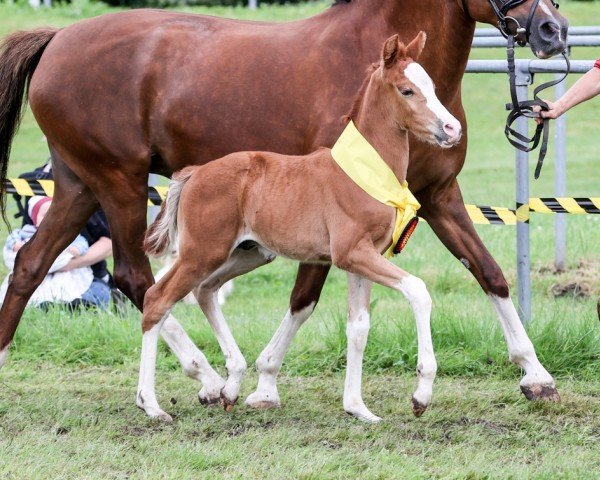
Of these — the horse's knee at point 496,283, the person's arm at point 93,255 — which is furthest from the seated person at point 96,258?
the horse's knee at point 496,283

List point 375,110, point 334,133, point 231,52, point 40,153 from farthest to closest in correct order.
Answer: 1. point 40,153
2. point 231,52
3. point 334,133
4. point 375,110

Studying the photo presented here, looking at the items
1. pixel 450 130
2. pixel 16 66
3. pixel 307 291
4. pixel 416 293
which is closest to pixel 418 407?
pixel 416 293

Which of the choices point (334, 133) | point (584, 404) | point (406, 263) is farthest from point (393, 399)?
point (406, 263)

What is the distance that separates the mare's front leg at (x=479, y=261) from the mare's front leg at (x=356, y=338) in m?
0.63

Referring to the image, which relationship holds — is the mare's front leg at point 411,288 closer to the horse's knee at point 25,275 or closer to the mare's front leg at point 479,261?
the mare's front leg at point 479,261

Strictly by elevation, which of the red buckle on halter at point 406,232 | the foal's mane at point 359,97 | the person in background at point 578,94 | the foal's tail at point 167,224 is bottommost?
the foal's tail at point 167,224

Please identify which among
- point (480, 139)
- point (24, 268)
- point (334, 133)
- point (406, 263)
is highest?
point (334, 133)

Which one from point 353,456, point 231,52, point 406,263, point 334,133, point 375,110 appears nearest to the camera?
point 353,456

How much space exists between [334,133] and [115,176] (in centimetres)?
123

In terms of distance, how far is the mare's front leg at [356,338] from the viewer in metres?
5.17

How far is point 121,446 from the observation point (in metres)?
4.77

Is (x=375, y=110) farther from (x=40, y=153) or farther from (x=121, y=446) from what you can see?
(x=40, y=153)

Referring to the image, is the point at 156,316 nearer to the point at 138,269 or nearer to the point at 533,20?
the point at 138,269

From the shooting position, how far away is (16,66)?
6051mm
